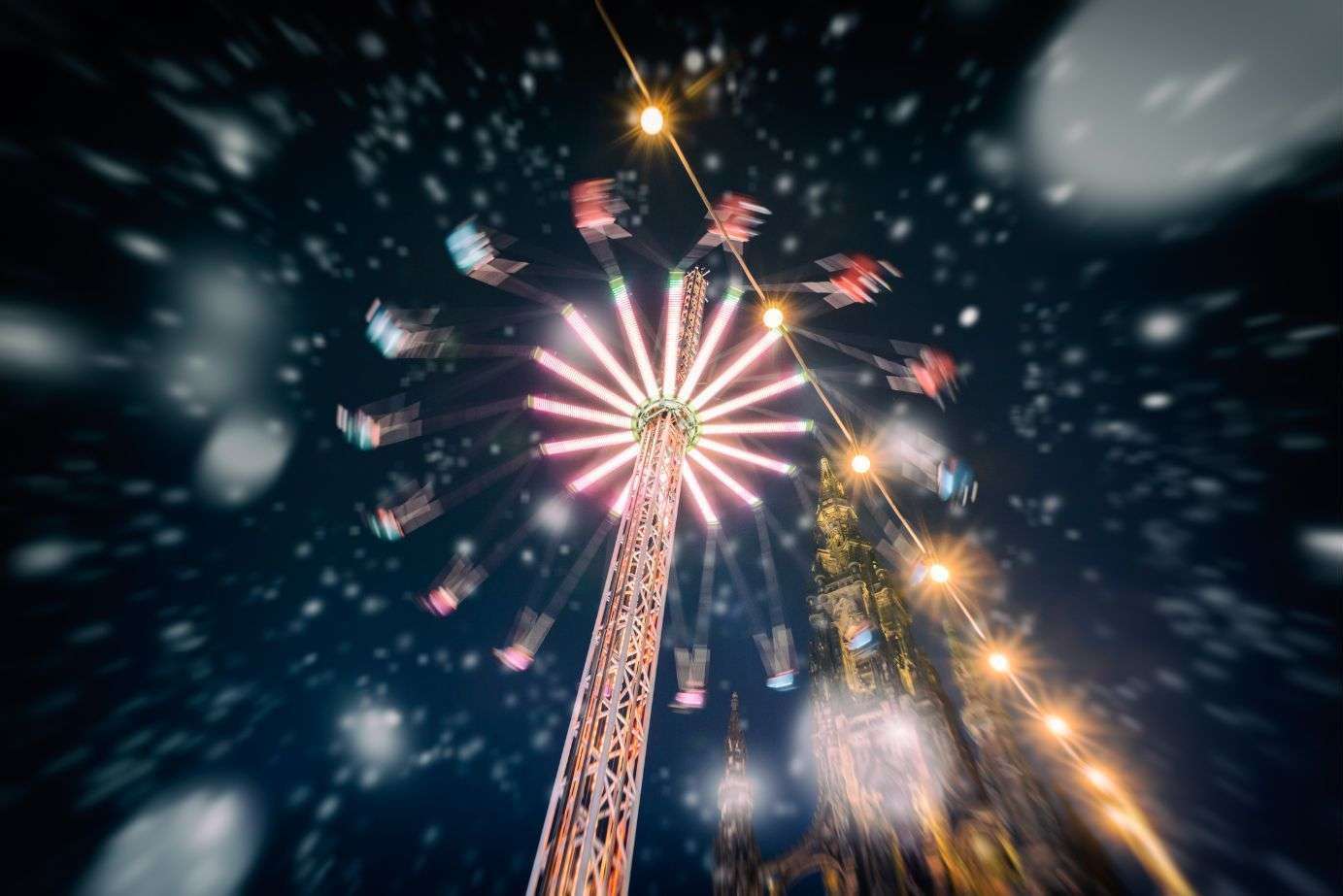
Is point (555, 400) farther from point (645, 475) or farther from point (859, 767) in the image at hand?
point (859, 767)

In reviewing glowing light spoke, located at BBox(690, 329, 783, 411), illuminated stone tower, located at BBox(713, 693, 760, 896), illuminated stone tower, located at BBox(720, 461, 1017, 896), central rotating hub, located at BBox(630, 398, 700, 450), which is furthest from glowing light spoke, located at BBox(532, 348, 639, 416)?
illuminated stone tower, located at BBox(720, 461, 1017, 896)

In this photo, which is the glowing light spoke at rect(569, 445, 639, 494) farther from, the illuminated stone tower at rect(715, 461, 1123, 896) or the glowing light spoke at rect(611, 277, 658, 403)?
the illuminated stone tower at rect(715, 461, 1123, 896)

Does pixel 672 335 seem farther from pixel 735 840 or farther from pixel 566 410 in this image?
pixel 735 840

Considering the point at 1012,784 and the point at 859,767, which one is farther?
the point at 859,767

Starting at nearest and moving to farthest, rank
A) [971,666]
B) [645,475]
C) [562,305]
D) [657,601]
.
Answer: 1. [657,601]
2. [645,475]
3. [562,305]
4. [971,666]

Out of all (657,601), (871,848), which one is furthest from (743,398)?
(871,848)

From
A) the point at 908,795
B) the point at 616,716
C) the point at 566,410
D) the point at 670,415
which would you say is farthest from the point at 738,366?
the point at 908,795

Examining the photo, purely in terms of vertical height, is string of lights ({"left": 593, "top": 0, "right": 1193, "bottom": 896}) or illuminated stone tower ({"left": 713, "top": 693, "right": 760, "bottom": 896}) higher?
string of lights ({"left": 593, "top": 0, "right": 1193, "bottom": 896})
